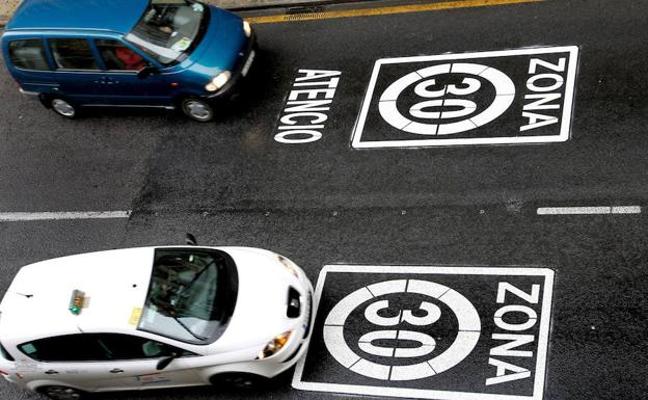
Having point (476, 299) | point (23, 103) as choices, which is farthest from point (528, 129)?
point (23, 103)

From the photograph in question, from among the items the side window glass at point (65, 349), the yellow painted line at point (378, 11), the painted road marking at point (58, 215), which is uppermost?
the yellow painted line at point (378, 11)

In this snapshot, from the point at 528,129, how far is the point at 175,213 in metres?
5.00

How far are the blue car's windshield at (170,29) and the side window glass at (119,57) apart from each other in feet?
0.54

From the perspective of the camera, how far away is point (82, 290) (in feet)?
29.7

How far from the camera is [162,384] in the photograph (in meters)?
9.11

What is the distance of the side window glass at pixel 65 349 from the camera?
8781 mm

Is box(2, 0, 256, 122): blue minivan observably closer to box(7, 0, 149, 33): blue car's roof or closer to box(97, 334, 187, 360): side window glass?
box(7, 0, 149, 33): blue car's roof

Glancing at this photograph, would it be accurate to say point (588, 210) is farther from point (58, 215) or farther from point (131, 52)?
point (58, 215)

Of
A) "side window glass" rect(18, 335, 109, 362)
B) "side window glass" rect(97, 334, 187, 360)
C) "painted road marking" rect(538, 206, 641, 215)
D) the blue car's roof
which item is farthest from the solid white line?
the blue car's roof

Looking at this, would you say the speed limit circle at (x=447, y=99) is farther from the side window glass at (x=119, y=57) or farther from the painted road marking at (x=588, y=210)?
the side window glass at (x=119, y=57)

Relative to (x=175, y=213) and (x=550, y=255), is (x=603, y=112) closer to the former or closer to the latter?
(x=550, y=255)

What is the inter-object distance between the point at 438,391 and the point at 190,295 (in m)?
2.90

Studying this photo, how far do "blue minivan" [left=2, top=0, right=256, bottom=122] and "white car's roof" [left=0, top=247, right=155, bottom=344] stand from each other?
346cm

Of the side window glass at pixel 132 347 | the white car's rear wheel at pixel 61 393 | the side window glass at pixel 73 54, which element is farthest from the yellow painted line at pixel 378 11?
the white car's rear wheel at pixel 61 393
